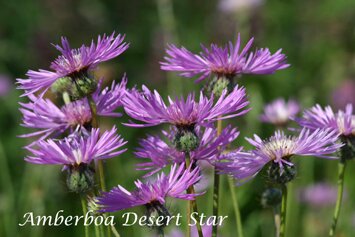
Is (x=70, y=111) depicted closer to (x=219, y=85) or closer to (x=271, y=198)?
(x=219, y=85)

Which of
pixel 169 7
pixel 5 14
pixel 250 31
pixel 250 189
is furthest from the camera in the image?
pixel 5 14

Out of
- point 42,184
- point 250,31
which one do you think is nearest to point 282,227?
point 42,184

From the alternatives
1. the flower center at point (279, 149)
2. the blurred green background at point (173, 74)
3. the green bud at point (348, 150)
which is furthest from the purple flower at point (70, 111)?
the blurred green background at point (173, 74)

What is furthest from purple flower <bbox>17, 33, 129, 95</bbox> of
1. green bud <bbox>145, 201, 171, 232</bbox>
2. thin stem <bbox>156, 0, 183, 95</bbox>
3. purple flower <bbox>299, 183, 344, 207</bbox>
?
thin stem <bbox>156, 0, 183, 95</bbox>

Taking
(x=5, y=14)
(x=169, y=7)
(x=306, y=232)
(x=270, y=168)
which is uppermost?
(x=5, y=14)

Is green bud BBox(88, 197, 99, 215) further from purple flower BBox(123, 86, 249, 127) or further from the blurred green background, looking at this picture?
the blurred green background

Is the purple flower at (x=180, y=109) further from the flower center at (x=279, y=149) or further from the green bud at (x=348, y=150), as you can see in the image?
the green bud at (x=348, y=150)

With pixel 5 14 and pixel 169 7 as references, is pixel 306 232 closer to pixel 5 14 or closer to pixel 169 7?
pixel 169 7

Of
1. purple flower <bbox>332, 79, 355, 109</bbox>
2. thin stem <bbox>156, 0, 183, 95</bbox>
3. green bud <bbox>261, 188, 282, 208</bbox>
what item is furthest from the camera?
purple flower <bbox>332, 79, 355, 109</bbox>
